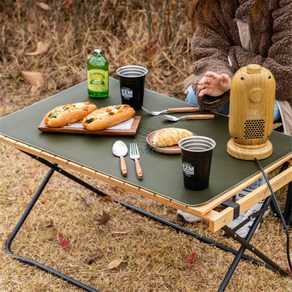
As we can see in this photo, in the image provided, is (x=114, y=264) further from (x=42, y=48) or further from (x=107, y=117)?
(x=42, y=48)

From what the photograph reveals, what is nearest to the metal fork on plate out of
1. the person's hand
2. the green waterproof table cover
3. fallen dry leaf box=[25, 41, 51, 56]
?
the green waterproof table cover

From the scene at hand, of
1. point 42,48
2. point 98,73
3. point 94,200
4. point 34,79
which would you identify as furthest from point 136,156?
point 42,48

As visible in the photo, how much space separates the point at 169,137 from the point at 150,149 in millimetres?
91

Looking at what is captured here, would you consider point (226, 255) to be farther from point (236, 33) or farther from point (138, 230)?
point (236, 33)

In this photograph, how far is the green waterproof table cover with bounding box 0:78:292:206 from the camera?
7.66 ft

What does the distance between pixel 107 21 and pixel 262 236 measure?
2490 mm

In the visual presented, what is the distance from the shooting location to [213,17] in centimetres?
320

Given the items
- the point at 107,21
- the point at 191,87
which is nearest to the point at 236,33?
the point at 191,87

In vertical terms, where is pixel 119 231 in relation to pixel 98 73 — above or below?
below

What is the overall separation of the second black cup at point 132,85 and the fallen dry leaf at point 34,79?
2.14 metres

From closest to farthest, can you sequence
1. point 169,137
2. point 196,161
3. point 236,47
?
1. point 196,161
2. point 169,137
3. point 236,47

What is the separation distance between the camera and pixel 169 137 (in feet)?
8.38

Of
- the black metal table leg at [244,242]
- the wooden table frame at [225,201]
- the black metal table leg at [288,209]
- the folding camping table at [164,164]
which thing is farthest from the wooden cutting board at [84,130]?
the black metal table leg at [288,209]

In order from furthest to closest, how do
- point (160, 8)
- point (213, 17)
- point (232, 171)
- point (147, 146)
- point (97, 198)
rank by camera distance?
1. point (160, 8)
2. point (97, 198)
3. point (213, 17)
4. point (147, 146)
5. point (232, 171)
